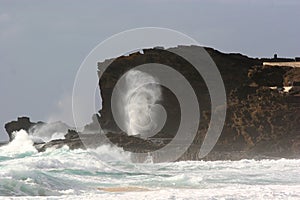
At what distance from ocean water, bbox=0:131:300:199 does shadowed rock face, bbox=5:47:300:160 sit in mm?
3471

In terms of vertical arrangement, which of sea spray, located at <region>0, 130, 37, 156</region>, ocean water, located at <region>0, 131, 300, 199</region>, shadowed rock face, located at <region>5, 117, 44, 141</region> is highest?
shadowed rock face, located at <region>5, 117, 44, 141</region>

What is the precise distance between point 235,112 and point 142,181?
15.0 meters

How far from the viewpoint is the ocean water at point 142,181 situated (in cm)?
1423

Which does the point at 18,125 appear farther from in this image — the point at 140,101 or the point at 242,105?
the point at 242,105

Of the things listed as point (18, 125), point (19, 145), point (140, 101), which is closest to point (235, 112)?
point (140, 101)

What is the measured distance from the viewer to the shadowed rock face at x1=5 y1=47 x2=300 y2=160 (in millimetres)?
34562

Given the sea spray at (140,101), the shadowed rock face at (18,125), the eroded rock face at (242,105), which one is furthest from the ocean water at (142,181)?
the shadowed rock face at (18,125)

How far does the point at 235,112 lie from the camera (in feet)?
119

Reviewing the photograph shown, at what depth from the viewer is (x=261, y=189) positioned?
14594mm

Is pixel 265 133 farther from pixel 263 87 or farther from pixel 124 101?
pixel 124 101

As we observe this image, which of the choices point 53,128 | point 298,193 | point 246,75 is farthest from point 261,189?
point 53,128

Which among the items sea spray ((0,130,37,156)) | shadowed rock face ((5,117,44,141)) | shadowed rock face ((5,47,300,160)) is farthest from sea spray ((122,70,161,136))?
shadowed rock face ((5,117,44,141))

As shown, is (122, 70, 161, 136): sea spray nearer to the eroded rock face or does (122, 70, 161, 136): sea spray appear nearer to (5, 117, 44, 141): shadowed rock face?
the eroded rock face

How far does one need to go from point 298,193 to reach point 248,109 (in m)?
22.5
